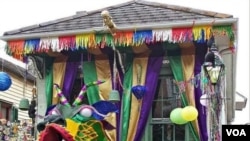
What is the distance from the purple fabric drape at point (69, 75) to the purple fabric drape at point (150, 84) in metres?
1.53

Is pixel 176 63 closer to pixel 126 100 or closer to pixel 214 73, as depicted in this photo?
pixel 126 100

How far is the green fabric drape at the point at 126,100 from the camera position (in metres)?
9.31

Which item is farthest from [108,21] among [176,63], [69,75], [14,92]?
[14,92]

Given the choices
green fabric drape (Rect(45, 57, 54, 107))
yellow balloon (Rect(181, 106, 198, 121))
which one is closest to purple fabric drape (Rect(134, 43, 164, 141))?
yellow balloon (Rect(181, 106, 198, 121))

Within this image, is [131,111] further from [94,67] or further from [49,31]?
[49,31]

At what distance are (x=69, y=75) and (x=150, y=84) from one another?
1704 millimetres

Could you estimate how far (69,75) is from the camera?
9.91 meters

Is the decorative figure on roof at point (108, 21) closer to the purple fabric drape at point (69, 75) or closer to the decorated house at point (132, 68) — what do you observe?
the decorated house at point (132, 68)

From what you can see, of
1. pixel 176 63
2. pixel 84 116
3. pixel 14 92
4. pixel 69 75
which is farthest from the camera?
pixel 14 92

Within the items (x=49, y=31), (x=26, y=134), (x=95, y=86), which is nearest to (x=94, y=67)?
(x=95, y=86)

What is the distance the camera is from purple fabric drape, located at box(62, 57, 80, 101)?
389 inches

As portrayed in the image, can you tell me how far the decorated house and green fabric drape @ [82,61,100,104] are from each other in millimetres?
19

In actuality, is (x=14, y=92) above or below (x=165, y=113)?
below

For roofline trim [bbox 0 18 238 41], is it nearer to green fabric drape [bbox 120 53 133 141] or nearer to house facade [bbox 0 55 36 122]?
green fabric drape [bbox 120 53 133 141]
